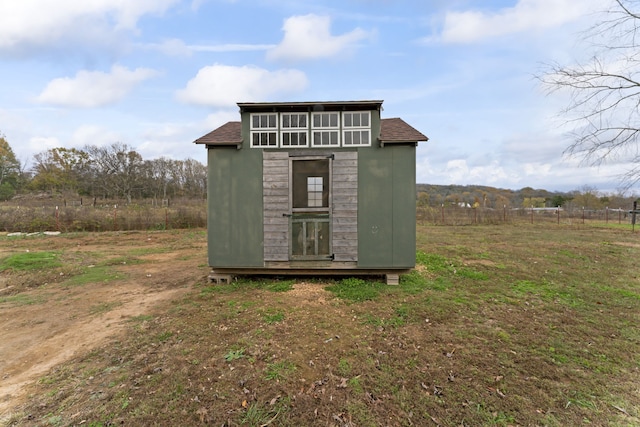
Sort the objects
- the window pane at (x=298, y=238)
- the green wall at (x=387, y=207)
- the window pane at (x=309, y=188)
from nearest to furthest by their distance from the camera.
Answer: the green wall at (x=387, y=207), the window pane at (x=298, y=238), the window pane at (x=309, y=188)

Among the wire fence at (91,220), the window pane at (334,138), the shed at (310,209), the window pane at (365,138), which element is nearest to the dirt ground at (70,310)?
the shed at (310,209)

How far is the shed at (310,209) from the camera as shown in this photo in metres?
5.91

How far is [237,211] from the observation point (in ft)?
20.0

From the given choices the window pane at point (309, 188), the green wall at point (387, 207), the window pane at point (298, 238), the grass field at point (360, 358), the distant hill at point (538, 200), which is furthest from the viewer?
the distant hill at point (538, 200)

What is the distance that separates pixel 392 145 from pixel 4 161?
166 ft

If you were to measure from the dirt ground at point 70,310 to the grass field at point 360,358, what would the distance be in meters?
0.14

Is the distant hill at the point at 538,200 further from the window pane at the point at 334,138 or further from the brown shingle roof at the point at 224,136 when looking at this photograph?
the brown shingle roof at the point at 224,136

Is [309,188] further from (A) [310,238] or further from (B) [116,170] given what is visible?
(B) [116,170]

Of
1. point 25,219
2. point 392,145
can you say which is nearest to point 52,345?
point 392,145

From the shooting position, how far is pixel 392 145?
586cm

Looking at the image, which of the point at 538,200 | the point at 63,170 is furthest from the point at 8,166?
the point at 538,200

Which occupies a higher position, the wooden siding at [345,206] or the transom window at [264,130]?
the transom window at [264,130]

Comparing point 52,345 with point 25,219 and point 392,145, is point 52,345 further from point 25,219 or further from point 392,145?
point 25,219

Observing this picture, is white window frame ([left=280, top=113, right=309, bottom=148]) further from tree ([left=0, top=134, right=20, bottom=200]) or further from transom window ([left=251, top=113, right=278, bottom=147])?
tree ([left=0, top=134, right=20, bottom=200])
